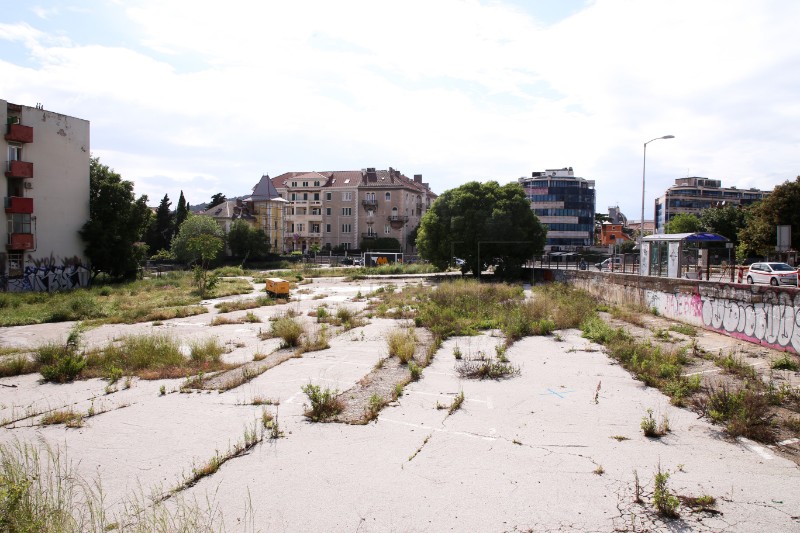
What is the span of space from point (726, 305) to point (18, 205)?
3918 cm

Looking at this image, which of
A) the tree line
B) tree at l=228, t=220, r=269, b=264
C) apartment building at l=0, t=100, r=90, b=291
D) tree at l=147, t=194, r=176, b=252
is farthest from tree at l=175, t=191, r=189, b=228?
apartment building at l=0, t=100, r=90, b=291

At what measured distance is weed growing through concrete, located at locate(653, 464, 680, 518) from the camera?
4945mm

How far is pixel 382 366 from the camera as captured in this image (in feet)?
38.9

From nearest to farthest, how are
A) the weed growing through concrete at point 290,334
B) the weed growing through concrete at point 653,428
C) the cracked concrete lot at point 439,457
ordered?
the cracked concrete lot at point 439,457 → the weed growing through concrete at point 653,428 → the weed growing through concrete at point 290,334

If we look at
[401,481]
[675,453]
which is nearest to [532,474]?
[401,481]

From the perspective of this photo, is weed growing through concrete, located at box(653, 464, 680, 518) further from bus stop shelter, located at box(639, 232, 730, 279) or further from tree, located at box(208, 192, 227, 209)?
tree, located at box(208, 192, 227, 209)

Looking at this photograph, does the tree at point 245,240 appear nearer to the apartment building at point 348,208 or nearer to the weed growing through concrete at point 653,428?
the apartment building at point 348,208

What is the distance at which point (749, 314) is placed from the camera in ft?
46.1

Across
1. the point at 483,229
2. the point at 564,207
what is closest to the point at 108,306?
the point at 483,229

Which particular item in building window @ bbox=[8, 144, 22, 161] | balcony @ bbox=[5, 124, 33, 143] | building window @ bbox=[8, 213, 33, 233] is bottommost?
building window @ bbox=[8, 213, 33, 233]

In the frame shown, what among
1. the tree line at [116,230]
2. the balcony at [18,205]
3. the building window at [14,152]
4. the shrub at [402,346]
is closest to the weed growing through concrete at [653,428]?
the shrub at [402,346]

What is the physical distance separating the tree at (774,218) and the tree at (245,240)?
5508cm

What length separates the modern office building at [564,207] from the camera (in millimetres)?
106188

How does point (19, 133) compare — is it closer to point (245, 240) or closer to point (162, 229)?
point (245, 240)
